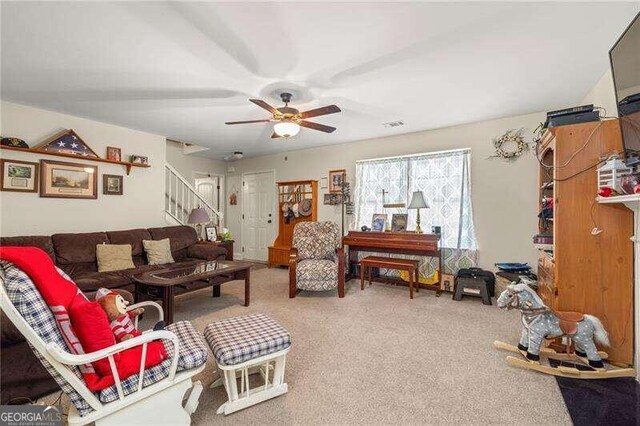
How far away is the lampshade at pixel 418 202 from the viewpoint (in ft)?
13.5

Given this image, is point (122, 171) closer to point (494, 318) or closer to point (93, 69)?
point (93, 69)

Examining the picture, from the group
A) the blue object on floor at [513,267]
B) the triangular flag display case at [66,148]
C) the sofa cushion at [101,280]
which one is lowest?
the sofa cushion at [101,280]

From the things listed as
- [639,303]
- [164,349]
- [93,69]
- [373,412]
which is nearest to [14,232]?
[93,69]

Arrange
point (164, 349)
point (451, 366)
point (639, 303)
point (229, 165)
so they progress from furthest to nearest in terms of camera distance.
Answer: point (229, 165) < point (451, 366) < point (639, 303) < point (164, 349)

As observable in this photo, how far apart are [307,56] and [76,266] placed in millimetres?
3442

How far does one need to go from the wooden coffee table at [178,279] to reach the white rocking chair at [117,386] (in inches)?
53.8

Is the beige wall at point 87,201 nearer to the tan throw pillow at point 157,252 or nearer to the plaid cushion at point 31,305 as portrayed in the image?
the tan throw pillow at point 157,252

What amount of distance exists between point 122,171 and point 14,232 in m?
1.40

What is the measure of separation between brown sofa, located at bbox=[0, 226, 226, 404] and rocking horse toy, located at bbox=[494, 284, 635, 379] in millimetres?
3082

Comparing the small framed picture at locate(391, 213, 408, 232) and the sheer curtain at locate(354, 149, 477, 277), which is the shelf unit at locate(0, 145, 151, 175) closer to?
the sheer curtain at locate(354, 149, 477, 277)

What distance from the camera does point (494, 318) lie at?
3078 mm

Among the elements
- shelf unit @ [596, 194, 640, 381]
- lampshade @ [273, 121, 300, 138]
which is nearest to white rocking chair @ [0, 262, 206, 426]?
lampshade @ [273, 121, 300, 138]

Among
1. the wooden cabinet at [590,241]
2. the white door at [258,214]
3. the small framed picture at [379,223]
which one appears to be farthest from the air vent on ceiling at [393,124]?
the white door at [258,214]

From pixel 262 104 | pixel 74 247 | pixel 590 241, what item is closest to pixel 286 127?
pixel 262 104
